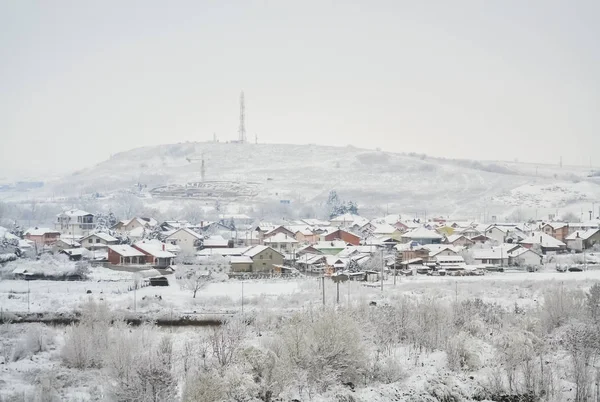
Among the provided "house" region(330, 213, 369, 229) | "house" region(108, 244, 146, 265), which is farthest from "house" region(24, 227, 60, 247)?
"house" region(330, 213, 369, 229)

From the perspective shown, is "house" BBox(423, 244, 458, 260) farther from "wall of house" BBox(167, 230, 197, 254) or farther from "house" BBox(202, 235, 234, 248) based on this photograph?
"wall of house" BBox(167, 230, 197, 254)

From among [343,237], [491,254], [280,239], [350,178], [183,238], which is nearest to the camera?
[491,254]

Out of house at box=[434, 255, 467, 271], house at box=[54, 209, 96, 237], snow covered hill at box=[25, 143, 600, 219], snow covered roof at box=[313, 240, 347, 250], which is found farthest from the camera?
snow covered hill at box=[25, 143, 600, 219]

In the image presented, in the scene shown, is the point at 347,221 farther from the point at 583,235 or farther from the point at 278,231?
the point at 583,235

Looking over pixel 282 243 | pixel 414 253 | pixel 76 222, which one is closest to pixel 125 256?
pixel 282 243

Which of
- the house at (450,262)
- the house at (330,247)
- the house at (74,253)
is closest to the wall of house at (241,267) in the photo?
the house at (330,247)
